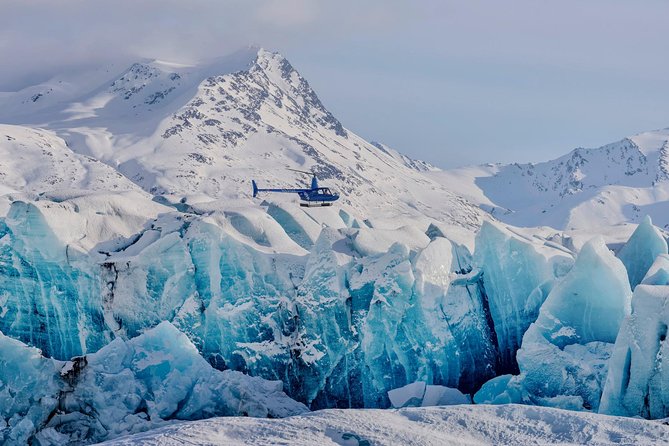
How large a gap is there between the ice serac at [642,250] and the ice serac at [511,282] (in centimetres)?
471

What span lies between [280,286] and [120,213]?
11.1m

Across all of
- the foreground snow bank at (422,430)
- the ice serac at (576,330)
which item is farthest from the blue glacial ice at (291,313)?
the foreground snow bank at (422,430)

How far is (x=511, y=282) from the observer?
50.3 m

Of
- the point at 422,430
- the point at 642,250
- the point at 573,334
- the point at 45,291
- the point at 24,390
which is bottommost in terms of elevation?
the point at 24,390

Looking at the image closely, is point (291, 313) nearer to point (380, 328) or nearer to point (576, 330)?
point (380, 328)

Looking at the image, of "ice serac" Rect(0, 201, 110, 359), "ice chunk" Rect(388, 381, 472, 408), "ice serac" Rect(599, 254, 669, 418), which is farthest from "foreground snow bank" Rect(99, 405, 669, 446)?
"ice serac" Rect(0, 201, 110, 359)

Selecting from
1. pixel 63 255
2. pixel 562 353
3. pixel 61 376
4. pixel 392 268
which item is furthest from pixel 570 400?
pixel 63 255

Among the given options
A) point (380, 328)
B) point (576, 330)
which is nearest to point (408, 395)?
point (380, 328)

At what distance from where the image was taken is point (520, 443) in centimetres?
3112

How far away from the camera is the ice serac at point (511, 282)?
49781mm

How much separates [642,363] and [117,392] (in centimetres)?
1969

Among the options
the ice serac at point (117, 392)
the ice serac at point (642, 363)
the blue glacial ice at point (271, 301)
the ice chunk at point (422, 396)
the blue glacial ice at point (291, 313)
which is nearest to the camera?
the ice serac at point (642, 363)

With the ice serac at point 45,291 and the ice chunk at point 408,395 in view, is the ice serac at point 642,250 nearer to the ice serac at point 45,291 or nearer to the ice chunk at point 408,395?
the ice chunk at point 408,395

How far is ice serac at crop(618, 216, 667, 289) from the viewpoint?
5222 centimetres
